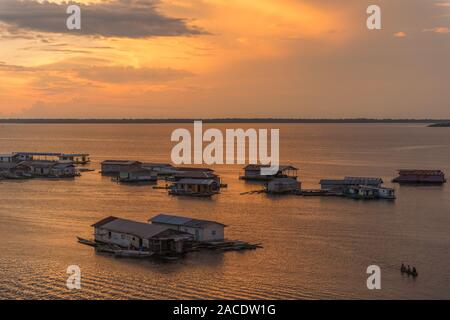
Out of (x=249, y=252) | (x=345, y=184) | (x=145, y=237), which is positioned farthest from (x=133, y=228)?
(x=345, y=184)

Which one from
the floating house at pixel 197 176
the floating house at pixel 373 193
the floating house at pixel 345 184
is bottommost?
the floating house at pixel 373 193

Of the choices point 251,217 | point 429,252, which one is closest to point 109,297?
point 429,252

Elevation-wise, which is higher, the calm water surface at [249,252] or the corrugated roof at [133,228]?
the corrugated roof at [133,228]

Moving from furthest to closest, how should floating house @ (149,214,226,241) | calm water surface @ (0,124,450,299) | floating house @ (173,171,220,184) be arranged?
floating house @ (173,171,220,184) → floating house @ (149,214,226,241) → calm water surface @ (0,124,450,299)

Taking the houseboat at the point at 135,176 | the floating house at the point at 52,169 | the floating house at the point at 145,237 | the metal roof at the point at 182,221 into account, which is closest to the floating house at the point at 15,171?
the floating house at the point at 52,169

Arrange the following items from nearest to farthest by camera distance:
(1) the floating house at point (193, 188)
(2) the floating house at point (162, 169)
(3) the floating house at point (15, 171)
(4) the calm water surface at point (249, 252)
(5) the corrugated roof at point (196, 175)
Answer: (4) the calm water surface at point (249, 252) < (1) the floating house at point (193, 188) < (5) the corrugated roof at point (196, 175) < (3) the floating house at point (15, 171) < (2) the floating house at point (162, 169)

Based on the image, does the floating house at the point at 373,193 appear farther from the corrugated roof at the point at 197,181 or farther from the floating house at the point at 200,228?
the floating house at the point at 200,228

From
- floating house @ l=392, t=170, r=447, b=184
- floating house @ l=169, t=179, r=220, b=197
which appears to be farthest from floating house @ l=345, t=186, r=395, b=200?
floating house @ l=392, t=170, r=447, b=184

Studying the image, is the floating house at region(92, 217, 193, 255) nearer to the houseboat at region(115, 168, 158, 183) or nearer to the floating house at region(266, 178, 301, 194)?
the floating house at region(266, 178, 301, 194)

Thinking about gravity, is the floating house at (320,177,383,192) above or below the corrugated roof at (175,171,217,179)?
below

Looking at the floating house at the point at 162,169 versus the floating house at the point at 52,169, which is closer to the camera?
the floating house at the point at 52,169
